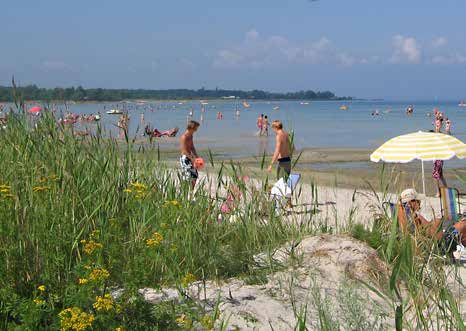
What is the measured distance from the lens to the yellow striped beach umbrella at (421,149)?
8867 millimetres

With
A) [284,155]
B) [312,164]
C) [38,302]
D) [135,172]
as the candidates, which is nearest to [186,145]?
[284,155]

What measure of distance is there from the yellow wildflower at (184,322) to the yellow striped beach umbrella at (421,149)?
5.88 m

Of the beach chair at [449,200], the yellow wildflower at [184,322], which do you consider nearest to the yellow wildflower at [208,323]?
the yellow wildflower at [184,322]

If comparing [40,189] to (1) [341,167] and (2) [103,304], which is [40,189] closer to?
(2) [103,304]

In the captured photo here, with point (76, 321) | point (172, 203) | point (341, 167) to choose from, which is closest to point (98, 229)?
point (172, 203)

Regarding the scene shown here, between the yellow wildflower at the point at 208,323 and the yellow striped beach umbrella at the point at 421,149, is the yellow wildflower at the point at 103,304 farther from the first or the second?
the yellow striped beach umbrella at the point at 421,149

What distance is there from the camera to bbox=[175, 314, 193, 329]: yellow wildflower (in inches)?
127

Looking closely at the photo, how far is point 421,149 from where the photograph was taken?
29.2 ft

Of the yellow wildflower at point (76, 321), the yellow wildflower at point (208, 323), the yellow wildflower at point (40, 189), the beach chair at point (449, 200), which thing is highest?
the yellow wildflower at point (40, 189)

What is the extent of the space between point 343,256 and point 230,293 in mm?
1141

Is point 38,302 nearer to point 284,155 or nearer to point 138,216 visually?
point 138,216

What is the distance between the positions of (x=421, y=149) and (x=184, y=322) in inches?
248

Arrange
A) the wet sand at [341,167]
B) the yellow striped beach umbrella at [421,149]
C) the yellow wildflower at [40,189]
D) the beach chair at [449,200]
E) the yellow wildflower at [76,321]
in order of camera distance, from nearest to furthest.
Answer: the yellow wildflower at [76,321], the yellow wildflower at [40,189], the beach chair at [449,200], the yellow striped beach umbrella at [421,149], the wet sand at [341,167]

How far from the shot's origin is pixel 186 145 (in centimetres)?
1021
